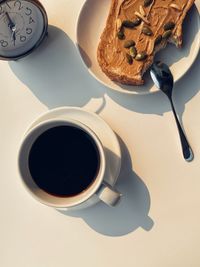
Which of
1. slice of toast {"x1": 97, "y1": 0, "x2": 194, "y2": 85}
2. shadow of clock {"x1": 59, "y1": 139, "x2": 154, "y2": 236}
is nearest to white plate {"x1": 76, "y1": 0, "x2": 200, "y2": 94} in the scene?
slice of toast {"x1": 97, "y1": 0, "x2": 194, "y2": 85}

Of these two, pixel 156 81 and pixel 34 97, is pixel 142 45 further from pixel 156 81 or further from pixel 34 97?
pixel 34 97

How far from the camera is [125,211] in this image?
120cm

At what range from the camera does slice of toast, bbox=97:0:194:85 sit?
46.2 inches

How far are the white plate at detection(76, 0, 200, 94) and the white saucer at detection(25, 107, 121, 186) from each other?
7cm

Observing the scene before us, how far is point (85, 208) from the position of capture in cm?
120

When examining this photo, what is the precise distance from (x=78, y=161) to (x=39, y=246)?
0.66 ft

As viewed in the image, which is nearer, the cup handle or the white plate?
the cup handle

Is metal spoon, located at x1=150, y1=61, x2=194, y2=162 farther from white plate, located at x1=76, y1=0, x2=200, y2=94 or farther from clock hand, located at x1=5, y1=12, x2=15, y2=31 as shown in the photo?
clock hand, located at x1=5, y1=12, x2=15, y2=31

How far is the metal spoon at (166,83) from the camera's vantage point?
1.16 m

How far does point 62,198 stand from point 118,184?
13 centimetres

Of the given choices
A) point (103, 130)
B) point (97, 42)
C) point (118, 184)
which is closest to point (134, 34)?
point (97, 42)

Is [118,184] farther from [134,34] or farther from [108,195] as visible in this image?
[134,34]

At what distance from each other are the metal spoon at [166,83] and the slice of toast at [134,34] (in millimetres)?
19

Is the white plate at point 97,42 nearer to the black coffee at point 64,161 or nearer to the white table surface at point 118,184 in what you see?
the white table surface at point 118,184
